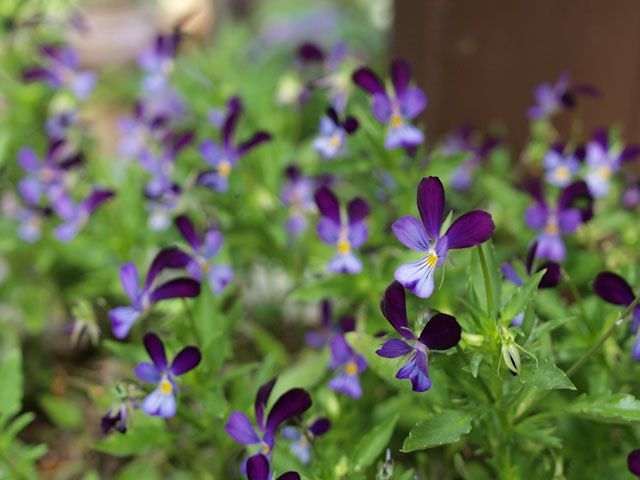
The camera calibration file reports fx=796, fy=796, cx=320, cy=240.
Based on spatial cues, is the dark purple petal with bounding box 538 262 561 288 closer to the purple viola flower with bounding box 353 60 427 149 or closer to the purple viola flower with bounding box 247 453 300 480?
the purple viola flower with bounding box 353 60 427 149

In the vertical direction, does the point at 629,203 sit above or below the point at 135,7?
Result: above

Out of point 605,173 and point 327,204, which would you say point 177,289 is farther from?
point 605,173

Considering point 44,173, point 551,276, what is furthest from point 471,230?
point 44,173

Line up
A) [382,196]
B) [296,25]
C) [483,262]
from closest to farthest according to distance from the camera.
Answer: [483,262], [382,196], [296,25]

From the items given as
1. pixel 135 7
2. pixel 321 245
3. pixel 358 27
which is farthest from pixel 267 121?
pixel 135 7

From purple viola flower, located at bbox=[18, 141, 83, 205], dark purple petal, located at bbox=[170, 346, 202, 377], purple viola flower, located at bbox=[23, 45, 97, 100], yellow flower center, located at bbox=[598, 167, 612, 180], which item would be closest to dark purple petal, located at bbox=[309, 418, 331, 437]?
dark purple petal, located at bbox=[170, 346, 202, 377]

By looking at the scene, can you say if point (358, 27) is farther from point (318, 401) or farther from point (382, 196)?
point (318, 401)
